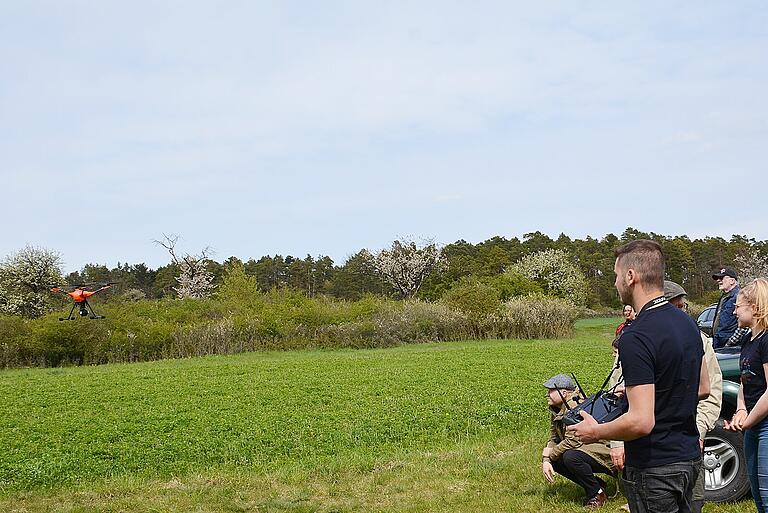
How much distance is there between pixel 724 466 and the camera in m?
5.85

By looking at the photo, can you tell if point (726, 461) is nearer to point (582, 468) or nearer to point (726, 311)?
point (582, 468)

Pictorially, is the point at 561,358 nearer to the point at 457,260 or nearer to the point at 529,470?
the point at 529,470

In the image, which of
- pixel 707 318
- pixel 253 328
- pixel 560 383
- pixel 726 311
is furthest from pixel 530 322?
pixel 560 383

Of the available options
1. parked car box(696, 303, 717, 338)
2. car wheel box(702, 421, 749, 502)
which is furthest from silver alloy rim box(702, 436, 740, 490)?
parked car box(696, 303, 717, 338)

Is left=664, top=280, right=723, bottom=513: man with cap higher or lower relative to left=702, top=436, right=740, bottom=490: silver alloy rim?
higher

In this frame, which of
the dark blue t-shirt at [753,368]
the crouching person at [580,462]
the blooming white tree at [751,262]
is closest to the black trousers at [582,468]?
the crouching person at [580,462]

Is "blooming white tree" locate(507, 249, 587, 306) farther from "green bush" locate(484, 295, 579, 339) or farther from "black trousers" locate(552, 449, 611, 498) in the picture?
"black trousers" locate(552, 449, 611, 498)

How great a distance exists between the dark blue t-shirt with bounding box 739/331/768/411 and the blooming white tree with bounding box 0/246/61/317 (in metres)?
44.8

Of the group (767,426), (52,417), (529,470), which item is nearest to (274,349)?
(52,417)

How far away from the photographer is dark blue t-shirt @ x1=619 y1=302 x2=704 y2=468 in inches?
114

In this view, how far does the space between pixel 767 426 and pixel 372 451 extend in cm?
573

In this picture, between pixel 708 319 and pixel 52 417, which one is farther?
pixel 52 417

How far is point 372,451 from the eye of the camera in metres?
9.05

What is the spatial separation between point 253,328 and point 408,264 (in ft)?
117
